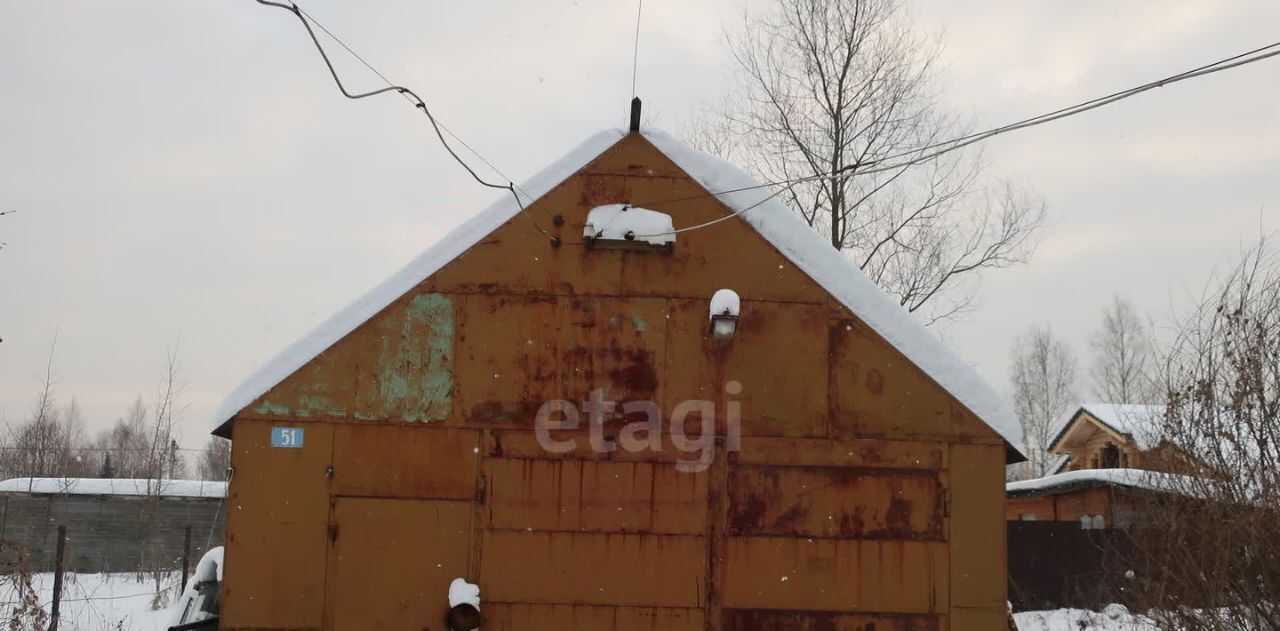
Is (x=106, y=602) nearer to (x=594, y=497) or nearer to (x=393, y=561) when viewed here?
(x=393, y=561)

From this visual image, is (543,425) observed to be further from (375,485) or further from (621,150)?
(621,150)

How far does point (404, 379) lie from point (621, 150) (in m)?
2.51

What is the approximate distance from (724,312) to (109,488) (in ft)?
89.9

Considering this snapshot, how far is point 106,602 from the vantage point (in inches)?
733

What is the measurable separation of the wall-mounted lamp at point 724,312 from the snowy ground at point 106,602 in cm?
800

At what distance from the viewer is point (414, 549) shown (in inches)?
304

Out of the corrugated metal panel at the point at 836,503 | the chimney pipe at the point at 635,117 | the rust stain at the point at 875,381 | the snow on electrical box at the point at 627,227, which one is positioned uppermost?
the chimney pipe at the point at 635,117

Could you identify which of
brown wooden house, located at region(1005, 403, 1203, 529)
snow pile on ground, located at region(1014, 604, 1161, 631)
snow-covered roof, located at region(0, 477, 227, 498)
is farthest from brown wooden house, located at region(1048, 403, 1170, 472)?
snow-covered roof, located at region(0, 477, 227, 498)

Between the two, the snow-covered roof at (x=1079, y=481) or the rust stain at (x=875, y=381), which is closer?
the rust stain at (x=875, y=381)

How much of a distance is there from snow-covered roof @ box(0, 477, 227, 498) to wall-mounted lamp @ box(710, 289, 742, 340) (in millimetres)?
24663

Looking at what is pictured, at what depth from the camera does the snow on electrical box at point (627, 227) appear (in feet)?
26.4

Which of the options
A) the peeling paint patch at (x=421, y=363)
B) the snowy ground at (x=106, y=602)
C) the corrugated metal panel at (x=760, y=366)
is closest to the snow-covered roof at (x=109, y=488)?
the snowy ground at (x=106, y=602)

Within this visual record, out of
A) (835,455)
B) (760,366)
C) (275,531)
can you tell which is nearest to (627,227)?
(760,366)

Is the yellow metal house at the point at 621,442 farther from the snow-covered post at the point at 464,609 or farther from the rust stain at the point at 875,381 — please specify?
the snow-covered post at the point at 464,609
